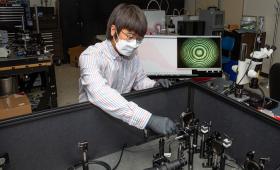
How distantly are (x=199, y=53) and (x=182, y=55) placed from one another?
0.12m

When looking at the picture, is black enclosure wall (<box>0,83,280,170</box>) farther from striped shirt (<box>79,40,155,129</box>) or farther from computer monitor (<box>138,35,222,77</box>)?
computer monitor (<box>138,35,222,77</box>)

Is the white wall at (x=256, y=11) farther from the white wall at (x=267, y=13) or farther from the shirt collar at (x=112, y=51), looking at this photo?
the shirt collar at (x=112, y=51)

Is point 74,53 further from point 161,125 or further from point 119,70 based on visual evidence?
point 161,125

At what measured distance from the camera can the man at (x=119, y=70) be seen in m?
1.03

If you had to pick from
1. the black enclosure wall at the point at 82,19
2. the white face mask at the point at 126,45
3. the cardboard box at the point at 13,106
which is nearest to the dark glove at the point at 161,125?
the white face mask at the point at 126,45

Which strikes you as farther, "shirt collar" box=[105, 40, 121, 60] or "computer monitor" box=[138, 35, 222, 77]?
"computer monitor" box=[138, 35, 222, 77]

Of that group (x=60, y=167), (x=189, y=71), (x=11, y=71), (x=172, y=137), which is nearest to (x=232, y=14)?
(x=189, y=71)

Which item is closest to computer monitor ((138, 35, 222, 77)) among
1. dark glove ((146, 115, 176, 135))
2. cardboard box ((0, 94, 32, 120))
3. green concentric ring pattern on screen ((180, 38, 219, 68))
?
green concentric ring pattern on screen ((180, 38, 219, 68))

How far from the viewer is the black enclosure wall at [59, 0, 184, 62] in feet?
16.4

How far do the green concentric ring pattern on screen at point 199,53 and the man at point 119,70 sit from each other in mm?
439

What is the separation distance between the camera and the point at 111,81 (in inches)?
52.3

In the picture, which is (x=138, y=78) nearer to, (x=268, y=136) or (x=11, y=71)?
(x=268, y=136)

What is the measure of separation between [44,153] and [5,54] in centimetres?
210

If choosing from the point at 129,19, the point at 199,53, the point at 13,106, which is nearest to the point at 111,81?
the point at 129,19
